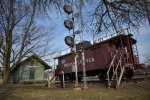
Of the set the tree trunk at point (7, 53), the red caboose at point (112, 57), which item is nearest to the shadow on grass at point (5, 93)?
the red caboose at point (112, 57)

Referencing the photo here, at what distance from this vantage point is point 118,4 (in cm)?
919

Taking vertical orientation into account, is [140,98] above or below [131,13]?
below

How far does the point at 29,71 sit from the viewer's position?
4259 centimetres

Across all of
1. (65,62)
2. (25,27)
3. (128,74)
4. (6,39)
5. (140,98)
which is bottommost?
(140,98)

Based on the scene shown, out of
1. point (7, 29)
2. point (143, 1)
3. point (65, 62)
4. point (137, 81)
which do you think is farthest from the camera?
point (65, 62)

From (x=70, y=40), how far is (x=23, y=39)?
14459 mm

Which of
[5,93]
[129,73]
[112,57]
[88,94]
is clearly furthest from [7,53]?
[88,94]

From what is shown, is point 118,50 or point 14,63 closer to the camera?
point 118,50

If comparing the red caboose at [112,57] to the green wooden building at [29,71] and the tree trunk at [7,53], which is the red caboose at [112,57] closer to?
the tree trunk at [7,53]

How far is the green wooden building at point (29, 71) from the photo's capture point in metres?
41.4

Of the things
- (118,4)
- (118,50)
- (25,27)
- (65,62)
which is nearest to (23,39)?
(25,27)

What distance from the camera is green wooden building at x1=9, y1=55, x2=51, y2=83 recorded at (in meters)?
41.4

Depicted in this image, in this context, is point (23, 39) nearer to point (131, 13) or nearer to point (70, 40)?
point (70, 40)

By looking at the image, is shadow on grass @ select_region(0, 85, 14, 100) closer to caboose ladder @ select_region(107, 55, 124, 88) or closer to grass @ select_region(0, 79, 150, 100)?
grass @ select_region(0, 79, 150, 100)
